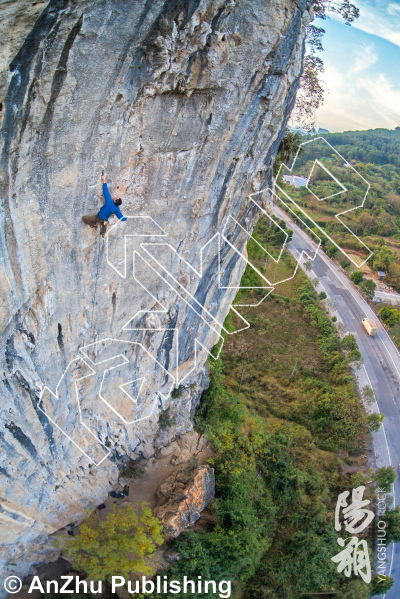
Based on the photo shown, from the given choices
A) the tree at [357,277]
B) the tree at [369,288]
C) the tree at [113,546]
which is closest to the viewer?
the tree at [113,546]

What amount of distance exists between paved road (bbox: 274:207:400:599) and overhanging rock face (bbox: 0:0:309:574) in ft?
38.9

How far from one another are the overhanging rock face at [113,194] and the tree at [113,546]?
3.60 feet

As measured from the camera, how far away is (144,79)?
6289 mm

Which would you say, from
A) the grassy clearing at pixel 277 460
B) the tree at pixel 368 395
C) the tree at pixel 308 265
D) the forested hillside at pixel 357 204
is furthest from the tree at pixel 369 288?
the tree at pixel 368 395

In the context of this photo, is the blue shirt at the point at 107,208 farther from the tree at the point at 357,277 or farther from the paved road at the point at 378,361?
the tree at the point at 357,277

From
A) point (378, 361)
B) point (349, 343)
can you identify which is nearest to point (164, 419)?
point (349, 343)

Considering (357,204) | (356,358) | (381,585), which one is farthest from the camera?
(357,204)

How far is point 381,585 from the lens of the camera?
13180mm

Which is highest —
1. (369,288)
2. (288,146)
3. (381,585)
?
(288,146)

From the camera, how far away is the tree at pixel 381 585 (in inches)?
518

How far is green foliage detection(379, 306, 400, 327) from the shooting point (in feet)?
77.8

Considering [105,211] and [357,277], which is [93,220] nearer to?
[105,211]

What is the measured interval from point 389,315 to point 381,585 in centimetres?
1544
